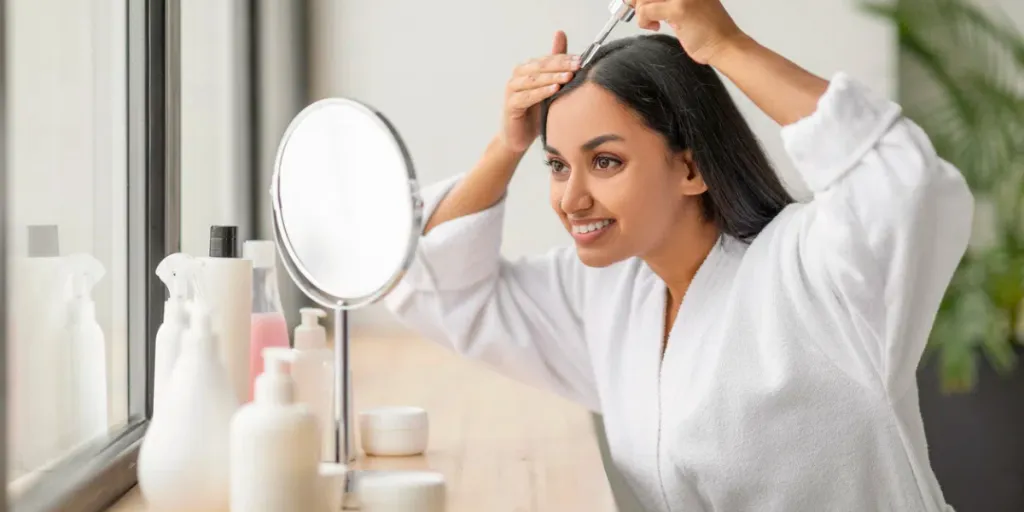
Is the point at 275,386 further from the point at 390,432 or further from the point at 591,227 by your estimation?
the point at 591,227

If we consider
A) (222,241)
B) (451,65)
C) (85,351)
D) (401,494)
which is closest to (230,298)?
(222,241)

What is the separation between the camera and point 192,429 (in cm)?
94

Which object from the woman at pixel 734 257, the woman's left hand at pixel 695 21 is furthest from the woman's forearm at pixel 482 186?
the woman's left hand at pixel 695 21

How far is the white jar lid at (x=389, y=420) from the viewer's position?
1.36m

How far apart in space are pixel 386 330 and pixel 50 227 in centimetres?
198

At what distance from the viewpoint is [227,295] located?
109 centimetres

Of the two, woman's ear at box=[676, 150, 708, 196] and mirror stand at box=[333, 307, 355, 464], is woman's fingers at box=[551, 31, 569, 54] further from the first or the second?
mirror stand at box=[333, 307, 355, 464]

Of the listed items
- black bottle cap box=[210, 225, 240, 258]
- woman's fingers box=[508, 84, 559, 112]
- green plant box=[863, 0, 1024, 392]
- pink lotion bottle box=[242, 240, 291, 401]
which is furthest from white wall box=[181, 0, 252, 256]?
green plant box=[863, 0, 1024, 392]

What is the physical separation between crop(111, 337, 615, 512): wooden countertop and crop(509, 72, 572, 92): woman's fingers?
465 millimetres

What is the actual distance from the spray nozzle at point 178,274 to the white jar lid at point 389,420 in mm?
401

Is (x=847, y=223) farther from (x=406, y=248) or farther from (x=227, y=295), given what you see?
(x=227, y=295)

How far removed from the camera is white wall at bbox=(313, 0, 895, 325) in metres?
2.94

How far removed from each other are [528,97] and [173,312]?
63cm

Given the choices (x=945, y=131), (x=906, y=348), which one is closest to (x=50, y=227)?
(x=906, y=348)
